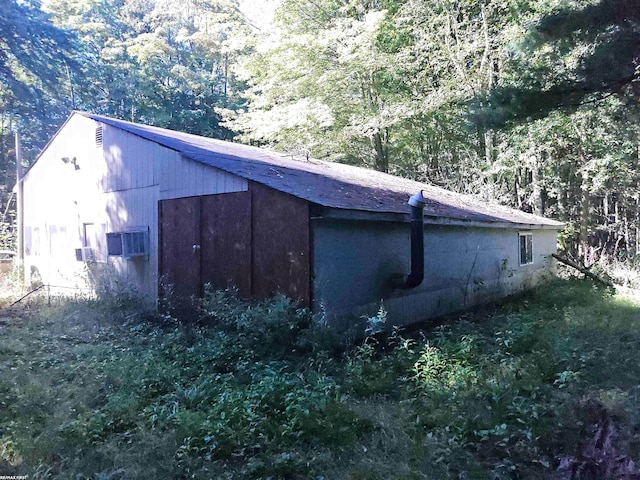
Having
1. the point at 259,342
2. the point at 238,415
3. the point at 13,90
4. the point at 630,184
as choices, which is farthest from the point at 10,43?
the point at 630,184

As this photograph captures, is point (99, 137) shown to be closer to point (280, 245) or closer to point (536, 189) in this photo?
point (280, 245)

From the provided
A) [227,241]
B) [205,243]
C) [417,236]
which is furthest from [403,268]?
[205,243]

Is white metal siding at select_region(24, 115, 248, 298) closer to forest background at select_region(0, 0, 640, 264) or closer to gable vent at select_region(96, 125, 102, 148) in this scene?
gable vent at select_region(96, 125, 102, 148)

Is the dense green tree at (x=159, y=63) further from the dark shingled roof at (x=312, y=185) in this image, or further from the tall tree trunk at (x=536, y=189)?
the tall tree trunk at (x=536, y=189)

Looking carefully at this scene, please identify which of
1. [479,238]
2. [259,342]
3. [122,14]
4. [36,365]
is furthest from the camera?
[122,14]

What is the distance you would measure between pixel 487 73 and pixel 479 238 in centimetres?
733

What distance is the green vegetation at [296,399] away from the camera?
3.47 m

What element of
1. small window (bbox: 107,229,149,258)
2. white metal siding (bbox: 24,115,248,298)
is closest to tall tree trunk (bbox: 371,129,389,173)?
white metal siding (bbox: 24,115,248,298)

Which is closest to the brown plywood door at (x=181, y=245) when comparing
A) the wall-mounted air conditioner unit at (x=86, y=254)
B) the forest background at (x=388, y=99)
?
the wall-mounted air conditioner unit at (x=86, y=254)

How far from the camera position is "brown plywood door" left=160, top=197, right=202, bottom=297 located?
27.0 ft

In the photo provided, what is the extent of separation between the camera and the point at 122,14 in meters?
27.4

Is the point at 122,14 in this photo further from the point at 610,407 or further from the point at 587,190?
the point at 610,407

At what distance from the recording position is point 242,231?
751 centimetres

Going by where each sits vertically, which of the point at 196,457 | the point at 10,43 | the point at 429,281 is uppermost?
the point at 10,43
